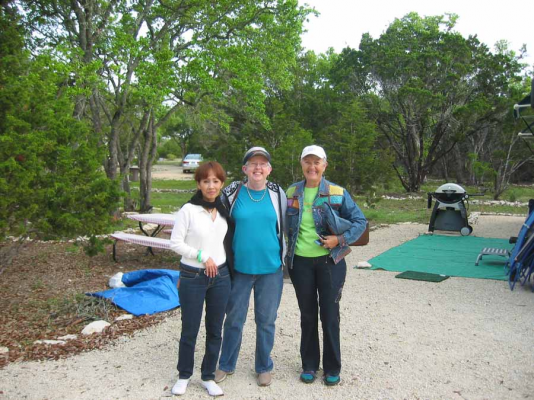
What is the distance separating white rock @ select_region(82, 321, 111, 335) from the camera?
4.98 meters

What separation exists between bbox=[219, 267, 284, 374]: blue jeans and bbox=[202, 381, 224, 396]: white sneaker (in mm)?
259

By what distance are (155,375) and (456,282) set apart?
4842 millimetres

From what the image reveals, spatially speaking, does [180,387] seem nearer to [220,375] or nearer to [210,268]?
[220,375]

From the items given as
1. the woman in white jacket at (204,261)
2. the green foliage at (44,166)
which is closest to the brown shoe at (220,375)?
the woman in white jacket at (204,261)

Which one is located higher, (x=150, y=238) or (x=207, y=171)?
(x=207, y=171)

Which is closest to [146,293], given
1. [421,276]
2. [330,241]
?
[330,241]

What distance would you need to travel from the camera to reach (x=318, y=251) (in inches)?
144

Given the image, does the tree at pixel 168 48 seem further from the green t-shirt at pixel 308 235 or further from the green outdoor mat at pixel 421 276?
the green t-shirt at pixel 308 235

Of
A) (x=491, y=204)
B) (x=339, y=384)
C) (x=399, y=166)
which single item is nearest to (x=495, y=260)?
(x=339, y=384)

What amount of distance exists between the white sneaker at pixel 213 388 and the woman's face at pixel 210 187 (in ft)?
4.23

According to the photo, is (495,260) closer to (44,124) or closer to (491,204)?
(44,124)

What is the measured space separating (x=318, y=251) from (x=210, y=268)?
0.78m

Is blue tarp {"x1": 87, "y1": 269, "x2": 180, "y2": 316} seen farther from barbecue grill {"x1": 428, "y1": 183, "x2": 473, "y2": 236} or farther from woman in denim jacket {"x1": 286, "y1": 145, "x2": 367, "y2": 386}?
barbecue grill {"x1": 428, "y1": 183, "x2": 473, "y2": 236}

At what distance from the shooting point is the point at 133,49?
11.7 meters
